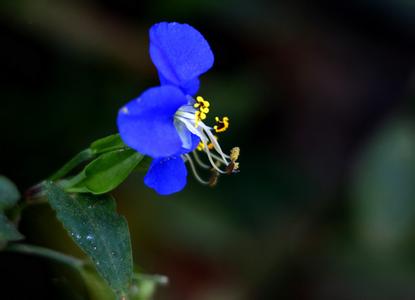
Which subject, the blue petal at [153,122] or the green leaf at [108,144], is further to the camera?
the green leaf at [108,144]

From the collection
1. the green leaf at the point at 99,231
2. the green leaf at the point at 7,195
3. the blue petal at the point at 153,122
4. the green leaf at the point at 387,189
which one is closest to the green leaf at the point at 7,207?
the green leaf at the point at 7,195

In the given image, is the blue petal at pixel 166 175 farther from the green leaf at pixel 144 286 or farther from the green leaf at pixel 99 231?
the green leaf at pixel 144 286

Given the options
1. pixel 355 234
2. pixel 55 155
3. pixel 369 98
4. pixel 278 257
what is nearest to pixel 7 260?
pixel 55 155

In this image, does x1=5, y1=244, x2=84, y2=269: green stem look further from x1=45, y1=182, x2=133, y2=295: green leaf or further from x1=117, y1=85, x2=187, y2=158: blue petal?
x1=117, y1=85, x2=187, y2=158: blue petal

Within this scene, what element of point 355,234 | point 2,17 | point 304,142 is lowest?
point 355,234

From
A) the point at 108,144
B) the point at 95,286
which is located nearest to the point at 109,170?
the point at 108,144

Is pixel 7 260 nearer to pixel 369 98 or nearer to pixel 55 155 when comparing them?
pixel 55 155

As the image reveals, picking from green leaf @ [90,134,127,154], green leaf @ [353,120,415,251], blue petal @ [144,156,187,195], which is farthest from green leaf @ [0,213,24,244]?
green leaf @ [353,120,415,251]
